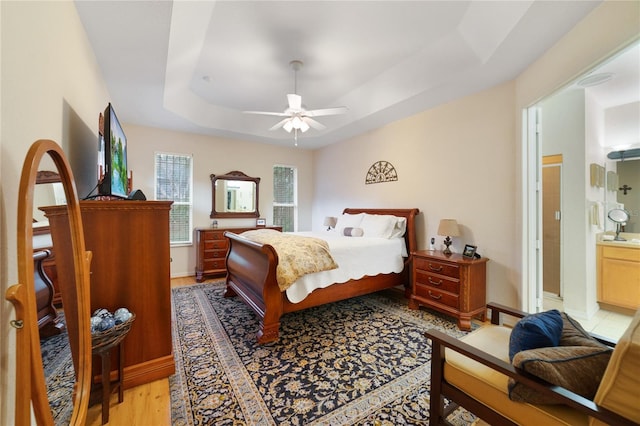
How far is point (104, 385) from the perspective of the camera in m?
1.53

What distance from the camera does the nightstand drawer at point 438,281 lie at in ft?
9.38

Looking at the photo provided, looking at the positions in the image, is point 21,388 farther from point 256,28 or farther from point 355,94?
point 355,94

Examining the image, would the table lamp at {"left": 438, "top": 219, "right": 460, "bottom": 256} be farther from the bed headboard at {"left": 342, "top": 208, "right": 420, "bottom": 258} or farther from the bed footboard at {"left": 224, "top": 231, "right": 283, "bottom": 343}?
the bed footboard at {"left": 224, "top": 231, "right": 283, "bottom": 343}

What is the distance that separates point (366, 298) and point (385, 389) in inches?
74.5

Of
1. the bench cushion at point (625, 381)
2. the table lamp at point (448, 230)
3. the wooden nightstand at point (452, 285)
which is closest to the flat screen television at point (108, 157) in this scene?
the bench cushion at point (625, 381)

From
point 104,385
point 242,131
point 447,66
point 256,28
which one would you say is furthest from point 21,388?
point 242,131

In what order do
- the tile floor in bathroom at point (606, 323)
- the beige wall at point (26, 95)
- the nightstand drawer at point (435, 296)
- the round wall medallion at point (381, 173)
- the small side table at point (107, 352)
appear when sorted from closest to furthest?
the beige wall at point (26, 95) < the small side table at point (107, 352) < the tile floor in bathroom at point (606, 323) < the nightstand drawer at point (435, 296) < the round wall medallion at point (381, 173)

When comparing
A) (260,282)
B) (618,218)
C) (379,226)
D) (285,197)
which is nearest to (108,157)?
(260,282)

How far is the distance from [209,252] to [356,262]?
2791mm

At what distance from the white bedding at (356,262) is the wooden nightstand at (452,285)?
1.23 ft

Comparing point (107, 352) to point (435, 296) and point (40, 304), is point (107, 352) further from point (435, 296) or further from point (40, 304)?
point (435, 296)

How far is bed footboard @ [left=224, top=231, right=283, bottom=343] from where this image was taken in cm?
243

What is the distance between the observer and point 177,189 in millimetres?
4809

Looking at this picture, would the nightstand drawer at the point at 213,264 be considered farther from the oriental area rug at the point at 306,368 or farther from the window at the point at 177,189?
the oriental area rug at the point at 306,368
